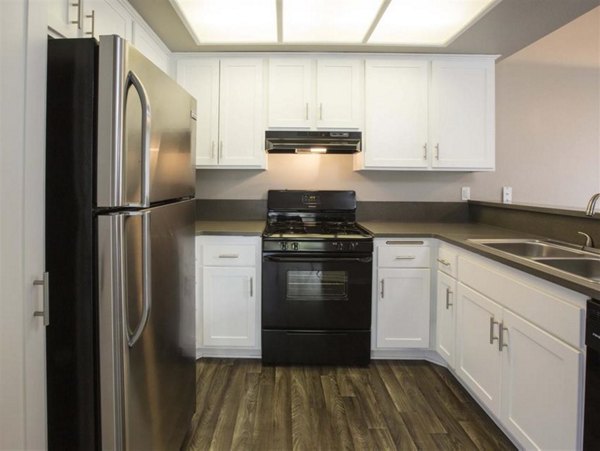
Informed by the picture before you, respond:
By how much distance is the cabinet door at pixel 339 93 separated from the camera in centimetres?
294

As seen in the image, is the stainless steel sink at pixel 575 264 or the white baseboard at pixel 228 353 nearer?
the stainless steel sink at pixel 575 264

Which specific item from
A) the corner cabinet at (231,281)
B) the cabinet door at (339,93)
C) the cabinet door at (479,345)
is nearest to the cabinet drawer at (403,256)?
the cabinet door at (479,345)

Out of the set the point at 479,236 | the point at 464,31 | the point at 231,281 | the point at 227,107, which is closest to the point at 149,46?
the point at 227,107

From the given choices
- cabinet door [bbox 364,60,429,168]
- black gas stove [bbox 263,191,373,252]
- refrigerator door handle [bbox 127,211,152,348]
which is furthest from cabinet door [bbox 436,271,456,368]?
refrigerator door handle [bbox 127,211,152,348]

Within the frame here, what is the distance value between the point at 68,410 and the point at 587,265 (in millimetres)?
2111

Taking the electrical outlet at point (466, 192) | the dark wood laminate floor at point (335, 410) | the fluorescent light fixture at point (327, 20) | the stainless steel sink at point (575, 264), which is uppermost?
the fluorescent light fixture at point (327, 20)

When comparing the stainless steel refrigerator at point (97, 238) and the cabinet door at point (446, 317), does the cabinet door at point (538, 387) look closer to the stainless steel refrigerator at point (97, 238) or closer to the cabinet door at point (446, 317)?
the cabinet door at point (446, 317)

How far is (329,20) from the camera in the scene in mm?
2402

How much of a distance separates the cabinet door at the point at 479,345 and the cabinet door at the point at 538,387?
0.26 ft

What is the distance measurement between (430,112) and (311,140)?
0.90m

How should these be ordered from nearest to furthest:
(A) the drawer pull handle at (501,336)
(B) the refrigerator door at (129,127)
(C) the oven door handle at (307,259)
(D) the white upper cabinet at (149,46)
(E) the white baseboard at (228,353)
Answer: (B) the refrigerator door at (129,127), (A) the drawer pull handle at (501,336), (D) the white upper cabinet at (149,46), (C) the oven door handle at (307,259), (E) the white baseboard at (228,353)

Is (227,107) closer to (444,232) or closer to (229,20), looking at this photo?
(229,20)

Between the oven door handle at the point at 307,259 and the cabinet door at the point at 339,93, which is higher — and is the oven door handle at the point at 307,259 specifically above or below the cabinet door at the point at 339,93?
below

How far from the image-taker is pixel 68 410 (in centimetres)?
115
